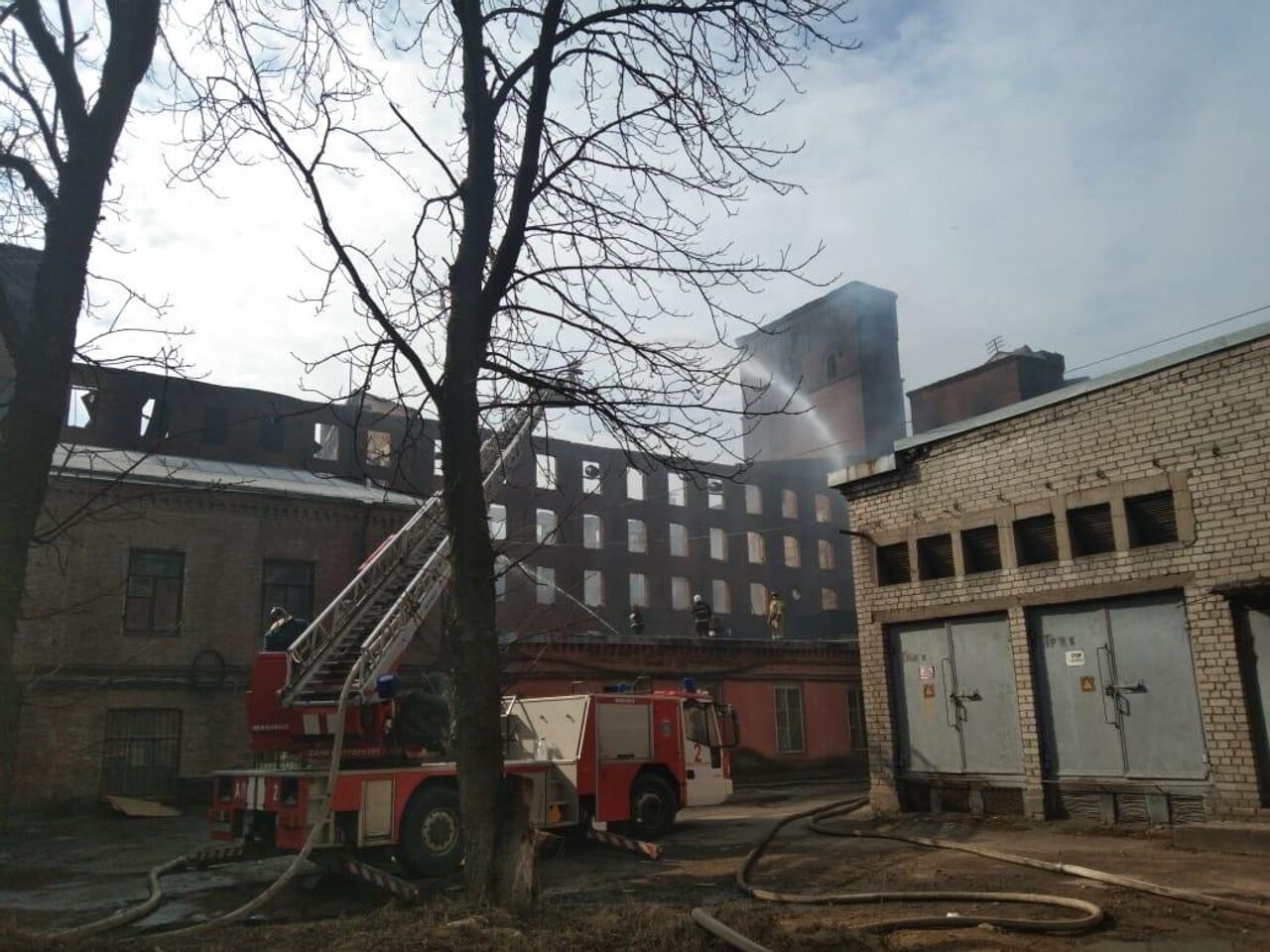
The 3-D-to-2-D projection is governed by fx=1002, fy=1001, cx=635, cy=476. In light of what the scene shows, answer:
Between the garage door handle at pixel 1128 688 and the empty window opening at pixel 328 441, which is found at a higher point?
the empty window opening at pixel 328 441

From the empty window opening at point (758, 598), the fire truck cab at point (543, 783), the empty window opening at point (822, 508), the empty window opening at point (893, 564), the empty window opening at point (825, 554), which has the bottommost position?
the fire truck cab at point (543, 783)

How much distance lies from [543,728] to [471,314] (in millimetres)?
9651

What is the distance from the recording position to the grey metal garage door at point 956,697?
13.3 m

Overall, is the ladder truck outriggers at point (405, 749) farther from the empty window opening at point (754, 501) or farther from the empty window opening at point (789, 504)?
the empty window opening at point (789, 504)

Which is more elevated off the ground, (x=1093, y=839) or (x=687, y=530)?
(x=687, y=530)

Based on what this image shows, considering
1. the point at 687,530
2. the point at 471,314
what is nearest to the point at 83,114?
the point at 471,314

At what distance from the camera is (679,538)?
183 ft

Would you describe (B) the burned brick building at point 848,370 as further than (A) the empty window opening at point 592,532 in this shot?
No

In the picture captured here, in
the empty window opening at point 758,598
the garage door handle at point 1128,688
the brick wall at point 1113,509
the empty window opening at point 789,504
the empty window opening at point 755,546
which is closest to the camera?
the brick wall at point 1113,509

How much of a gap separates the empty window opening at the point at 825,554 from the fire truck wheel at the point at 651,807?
4599 centimetres

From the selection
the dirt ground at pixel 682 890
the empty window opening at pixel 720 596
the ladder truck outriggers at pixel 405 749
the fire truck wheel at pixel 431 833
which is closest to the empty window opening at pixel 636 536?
the empty window opening at pixel 720 596

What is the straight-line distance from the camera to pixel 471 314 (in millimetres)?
6133

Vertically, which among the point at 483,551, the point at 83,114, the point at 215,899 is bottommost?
the point at 215,899

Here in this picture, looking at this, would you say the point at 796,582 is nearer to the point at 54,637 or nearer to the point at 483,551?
the point at 54,637
